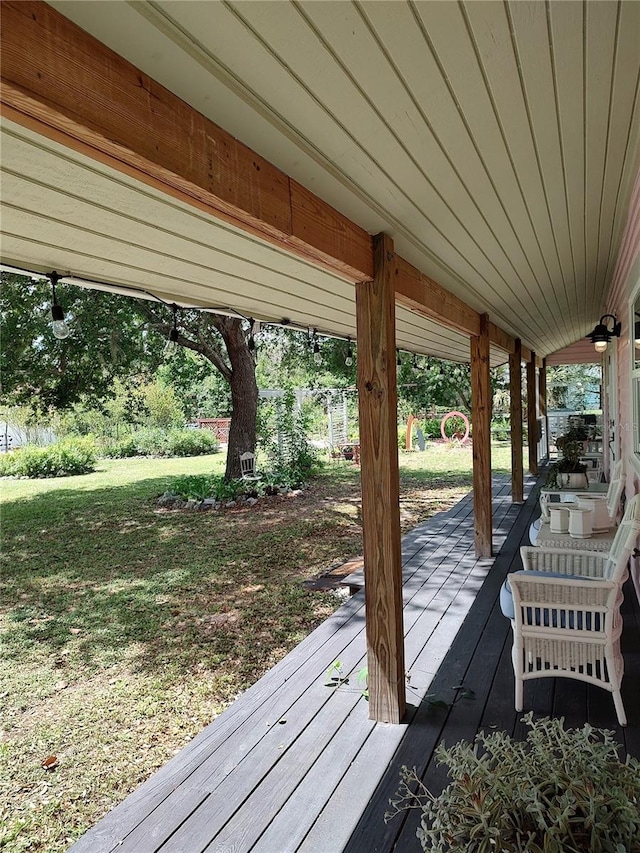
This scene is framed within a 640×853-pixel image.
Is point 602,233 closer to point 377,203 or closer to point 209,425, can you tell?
point 377,203

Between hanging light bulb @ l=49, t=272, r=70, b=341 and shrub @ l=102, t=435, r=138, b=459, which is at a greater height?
hanging light bulb @ l=49, t=272, r=70, b=341

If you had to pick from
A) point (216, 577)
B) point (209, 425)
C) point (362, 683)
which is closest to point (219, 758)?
point (362, 683)

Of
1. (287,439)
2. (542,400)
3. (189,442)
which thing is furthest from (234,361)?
(189,442)

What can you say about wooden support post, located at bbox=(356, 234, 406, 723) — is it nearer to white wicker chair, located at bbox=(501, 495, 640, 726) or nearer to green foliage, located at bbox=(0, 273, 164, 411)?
white wicker chair, located at bbox=(501, 495, 640, 726)

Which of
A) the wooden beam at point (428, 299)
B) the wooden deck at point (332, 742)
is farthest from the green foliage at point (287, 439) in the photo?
the wooden deck at point (332, 742)

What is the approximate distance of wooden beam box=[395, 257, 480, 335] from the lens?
296cm

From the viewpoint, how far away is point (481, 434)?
5.27m

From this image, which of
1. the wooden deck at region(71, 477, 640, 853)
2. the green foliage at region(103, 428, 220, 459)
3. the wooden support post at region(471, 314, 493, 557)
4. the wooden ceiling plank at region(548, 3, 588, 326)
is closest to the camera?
the wooden ceiling plank at region(548, 3, 588, 326)

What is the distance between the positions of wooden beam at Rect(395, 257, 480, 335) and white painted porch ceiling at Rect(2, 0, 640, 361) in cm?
11

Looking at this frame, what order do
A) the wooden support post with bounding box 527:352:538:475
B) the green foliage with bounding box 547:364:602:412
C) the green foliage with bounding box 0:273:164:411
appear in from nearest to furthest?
the green foliage with bounding box 0:273:164:411
the wooden support post with bounding box 527:352:538:475
the green foliage with bounding box 547:364:602:412

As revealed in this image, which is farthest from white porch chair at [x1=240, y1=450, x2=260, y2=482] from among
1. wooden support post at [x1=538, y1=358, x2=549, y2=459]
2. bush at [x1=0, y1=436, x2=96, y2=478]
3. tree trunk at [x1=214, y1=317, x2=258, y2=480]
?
wooden support post at [x1=538, y1=358, x2=549, y2=459]

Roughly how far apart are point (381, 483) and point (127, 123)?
1.80 m

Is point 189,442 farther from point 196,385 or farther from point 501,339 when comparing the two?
point 501,339

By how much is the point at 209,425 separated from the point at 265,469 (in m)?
11.5
